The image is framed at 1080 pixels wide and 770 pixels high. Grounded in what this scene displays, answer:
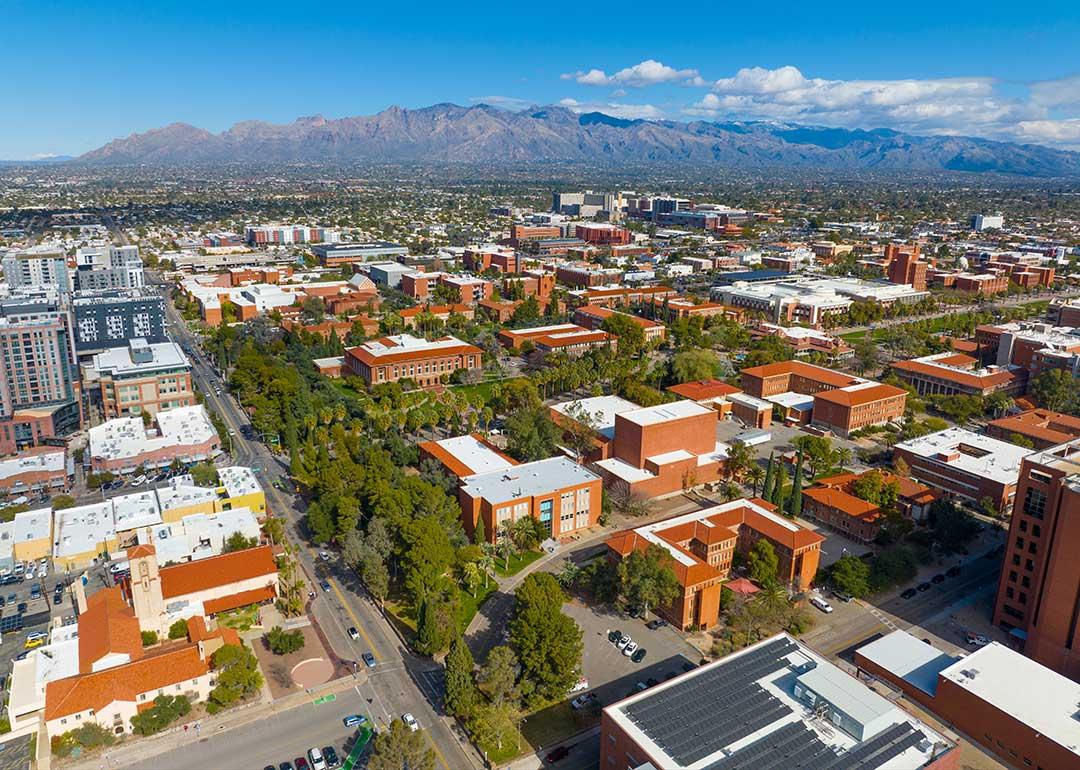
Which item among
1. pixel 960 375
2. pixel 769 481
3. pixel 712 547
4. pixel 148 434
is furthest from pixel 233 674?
pixel 960 375

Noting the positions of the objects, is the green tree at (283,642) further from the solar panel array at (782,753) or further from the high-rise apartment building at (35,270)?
the high-rise apartment building at (35,270)

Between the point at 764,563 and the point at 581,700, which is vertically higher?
the point at 764,563

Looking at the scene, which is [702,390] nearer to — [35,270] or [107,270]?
[107,270]

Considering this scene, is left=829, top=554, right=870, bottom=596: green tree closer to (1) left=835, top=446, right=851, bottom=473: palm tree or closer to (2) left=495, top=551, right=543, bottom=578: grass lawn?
(2) left=495, top=551, right=543, bottom=578: grass lawn

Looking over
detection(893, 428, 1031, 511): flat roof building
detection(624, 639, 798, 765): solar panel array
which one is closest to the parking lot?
detection(624, 639, 798, 765): solar panel array

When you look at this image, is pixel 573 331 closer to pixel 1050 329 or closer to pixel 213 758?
pixel 1050 329

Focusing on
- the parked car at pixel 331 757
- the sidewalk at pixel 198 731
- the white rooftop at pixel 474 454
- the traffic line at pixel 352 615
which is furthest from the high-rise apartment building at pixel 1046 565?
the sidewalk at pixel 198 731

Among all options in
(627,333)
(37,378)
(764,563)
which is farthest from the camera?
(627,333)

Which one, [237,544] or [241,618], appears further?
[237,544]
